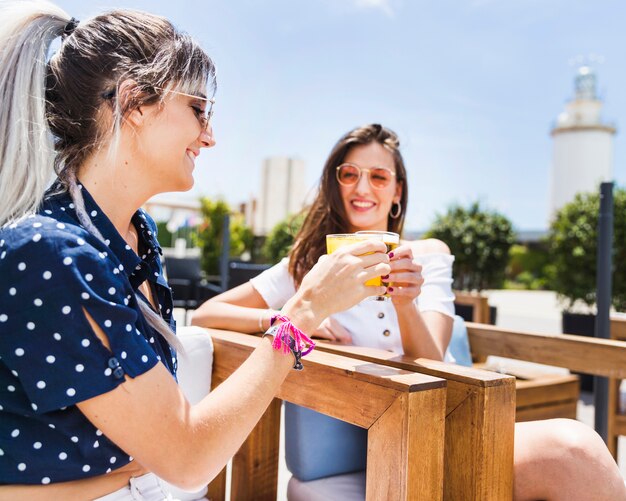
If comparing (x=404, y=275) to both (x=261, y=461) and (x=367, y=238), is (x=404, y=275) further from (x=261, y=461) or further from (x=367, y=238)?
(x=261, y=461)

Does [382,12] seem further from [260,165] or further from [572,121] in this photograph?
[572,121]

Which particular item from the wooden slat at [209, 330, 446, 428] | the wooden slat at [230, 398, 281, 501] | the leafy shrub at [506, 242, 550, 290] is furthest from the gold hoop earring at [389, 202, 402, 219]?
the leafy shrub at [506, 242, 550, 290]

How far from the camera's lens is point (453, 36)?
23531 millimetres

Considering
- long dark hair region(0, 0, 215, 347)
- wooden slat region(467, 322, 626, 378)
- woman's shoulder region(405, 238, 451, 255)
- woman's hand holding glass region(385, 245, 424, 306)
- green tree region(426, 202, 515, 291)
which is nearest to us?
A: long dark hair region(0, 0, 215, 347)

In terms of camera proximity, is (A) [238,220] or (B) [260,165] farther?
(B) [260,165]

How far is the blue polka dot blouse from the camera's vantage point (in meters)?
0.79

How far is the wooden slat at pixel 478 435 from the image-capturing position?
1046 millimetres

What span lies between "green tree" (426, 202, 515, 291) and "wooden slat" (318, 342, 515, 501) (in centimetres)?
818

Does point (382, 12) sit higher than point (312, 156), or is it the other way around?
point (382, 12)

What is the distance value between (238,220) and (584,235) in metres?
9.05

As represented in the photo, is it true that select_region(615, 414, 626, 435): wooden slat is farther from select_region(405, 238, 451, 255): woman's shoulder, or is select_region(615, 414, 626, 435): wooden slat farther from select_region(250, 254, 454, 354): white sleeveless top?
select_region(405, 238, 451, 255): woman's shoulder

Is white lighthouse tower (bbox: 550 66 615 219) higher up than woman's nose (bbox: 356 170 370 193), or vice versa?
white lighthouse tower (bbox: 550 66 615 219)

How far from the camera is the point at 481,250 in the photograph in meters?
9.09

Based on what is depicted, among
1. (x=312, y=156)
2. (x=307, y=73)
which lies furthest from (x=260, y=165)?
(x=307, y=73)
